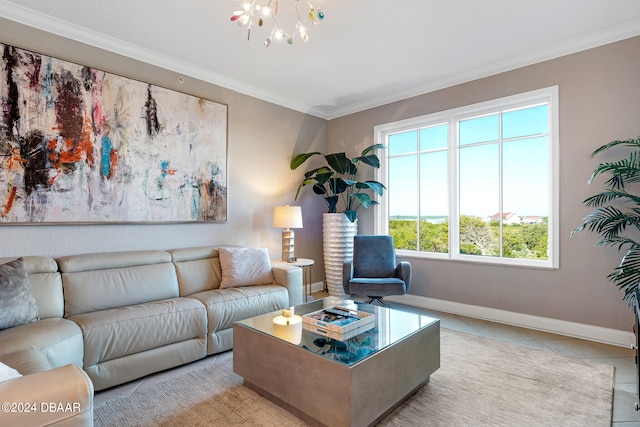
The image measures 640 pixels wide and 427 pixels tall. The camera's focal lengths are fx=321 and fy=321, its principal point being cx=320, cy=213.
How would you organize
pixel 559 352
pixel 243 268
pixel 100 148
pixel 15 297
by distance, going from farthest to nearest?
pixel 243 268
pixel 100 148
pixel 559 352
pixel 15 297

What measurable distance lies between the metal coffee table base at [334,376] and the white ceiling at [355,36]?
8.22 feet

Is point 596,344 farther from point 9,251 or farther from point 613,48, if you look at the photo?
point 9,251

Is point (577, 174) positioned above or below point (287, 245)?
above

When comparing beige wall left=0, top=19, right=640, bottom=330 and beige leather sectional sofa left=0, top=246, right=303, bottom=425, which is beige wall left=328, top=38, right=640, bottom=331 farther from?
beige leather sectional sofa left=0, top=246, right=303, bottom=425

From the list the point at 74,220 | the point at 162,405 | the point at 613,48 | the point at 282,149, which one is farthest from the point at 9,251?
the point at 613,48

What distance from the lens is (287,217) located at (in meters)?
3.99

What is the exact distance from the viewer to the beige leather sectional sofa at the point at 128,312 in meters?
1.93

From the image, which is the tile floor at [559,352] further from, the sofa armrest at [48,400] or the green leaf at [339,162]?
the green leaf at [339,162]

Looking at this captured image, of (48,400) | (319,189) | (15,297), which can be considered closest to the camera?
(48,400)

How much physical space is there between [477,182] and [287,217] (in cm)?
235

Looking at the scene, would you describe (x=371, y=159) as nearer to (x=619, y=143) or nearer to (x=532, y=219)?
(x=532, y=219)

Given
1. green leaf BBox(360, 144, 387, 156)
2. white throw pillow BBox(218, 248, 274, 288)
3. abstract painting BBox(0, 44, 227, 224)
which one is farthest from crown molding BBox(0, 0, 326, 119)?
white throw pillow BBox(218, 248, 274, 288)

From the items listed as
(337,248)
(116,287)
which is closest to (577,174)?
(337,248)

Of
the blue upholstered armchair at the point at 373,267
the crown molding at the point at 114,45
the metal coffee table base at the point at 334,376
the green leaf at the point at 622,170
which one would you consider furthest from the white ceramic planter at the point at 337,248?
the green leaf at the point at 622,170
